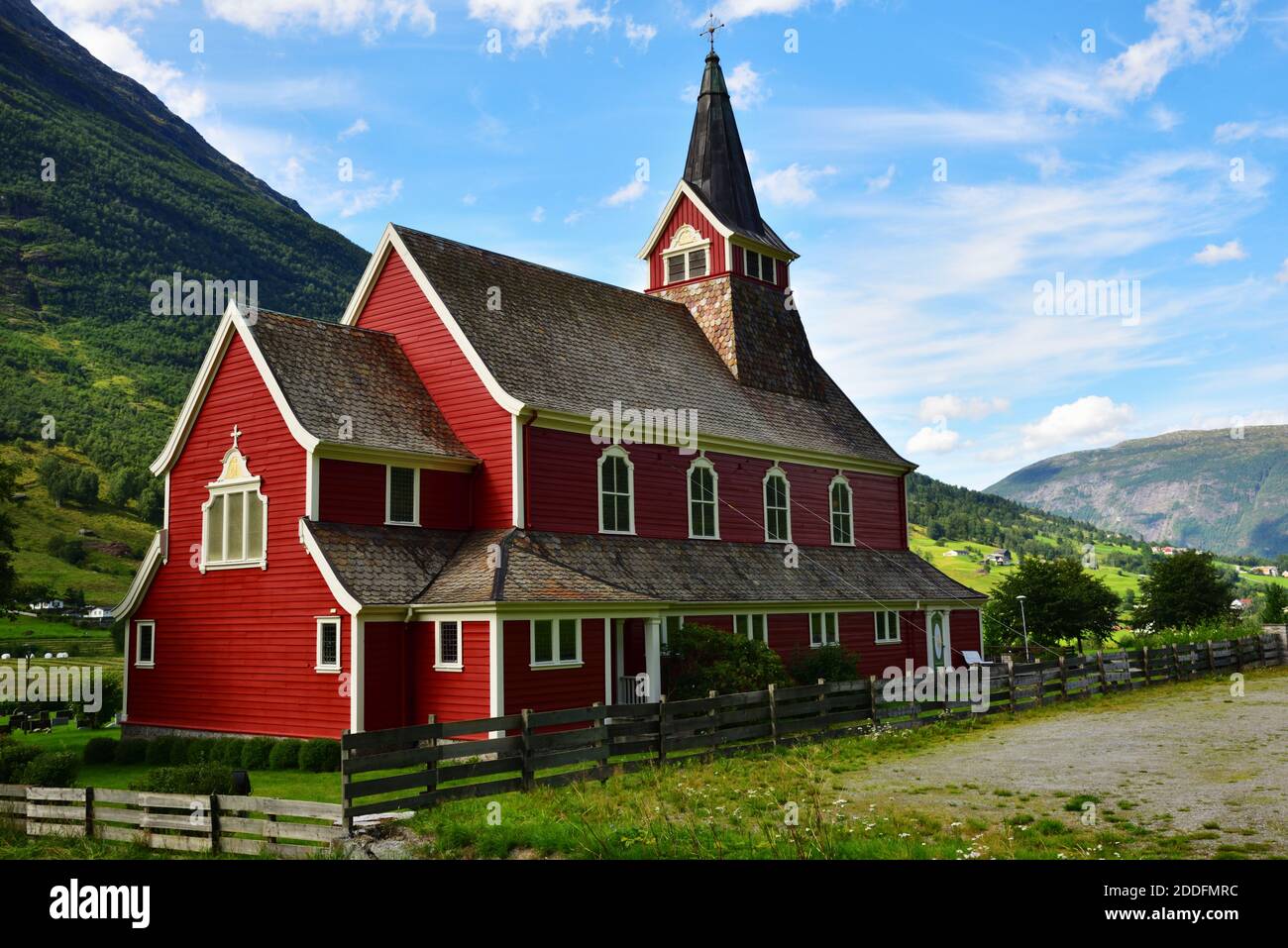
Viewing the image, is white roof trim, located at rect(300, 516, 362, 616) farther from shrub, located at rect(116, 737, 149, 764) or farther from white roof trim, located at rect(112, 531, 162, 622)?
shrub, located at rect(116, 737, 149, 764)

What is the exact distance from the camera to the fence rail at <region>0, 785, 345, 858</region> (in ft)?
43.2

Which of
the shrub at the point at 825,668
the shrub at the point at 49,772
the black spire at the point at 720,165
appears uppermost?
the black spire at the point at 720,165

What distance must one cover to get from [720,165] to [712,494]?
15.1 m

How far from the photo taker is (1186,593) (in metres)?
55.6

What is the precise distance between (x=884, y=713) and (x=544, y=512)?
9102 millimetres

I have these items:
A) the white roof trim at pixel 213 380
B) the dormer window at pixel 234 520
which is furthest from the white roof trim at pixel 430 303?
the dormer window at pixel 234 520

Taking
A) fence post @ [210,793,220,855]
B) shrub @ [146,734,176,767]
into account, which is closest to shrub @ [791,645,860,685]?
shrub @ [146,734,176,767]

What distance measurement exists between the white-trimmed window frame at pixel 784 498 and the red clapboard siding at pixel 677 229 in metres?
8.12

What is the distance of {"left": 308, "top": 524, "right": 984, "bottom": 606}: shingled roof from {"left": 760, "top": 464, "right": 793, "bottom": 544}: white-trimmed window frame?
0.49 meters

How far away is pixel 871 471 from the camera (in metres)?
38.6

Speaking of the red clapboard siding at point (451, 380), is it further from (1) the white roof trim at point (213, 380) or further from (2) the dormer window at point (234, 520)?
(2) the dormer window at point (234, 520)

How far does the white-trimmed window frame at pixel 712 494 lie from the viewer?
31078mm

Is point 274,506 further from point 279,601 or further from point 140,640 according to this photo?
point 140,640
